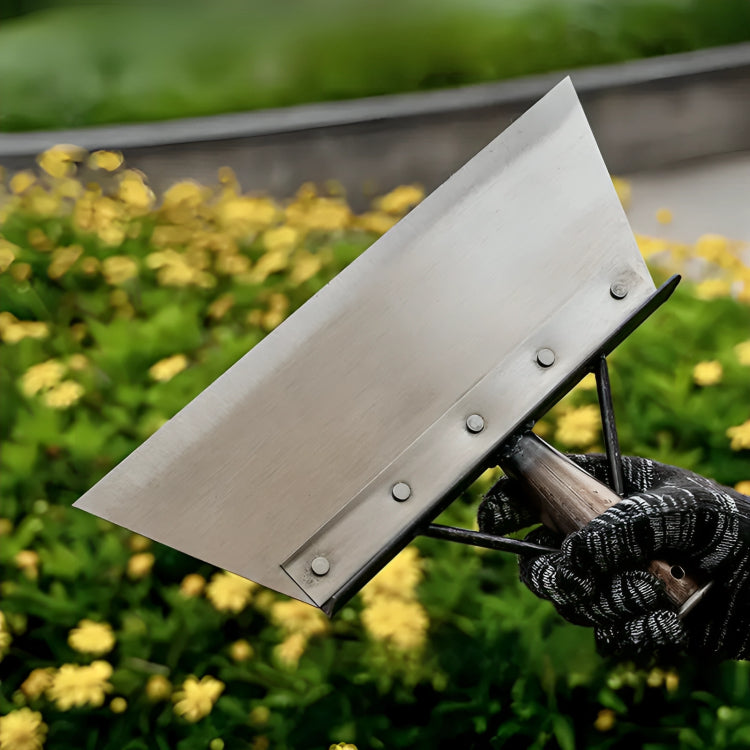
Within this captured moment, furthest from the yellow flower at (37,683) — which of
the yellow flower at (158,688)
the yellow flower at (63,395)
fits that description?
the yellow flower at (63,395)

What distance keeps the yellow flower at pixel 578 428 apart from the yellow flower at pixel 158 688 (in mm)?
751

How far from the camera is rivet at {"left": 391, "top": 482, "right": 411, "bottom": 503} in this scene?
0.82 meters

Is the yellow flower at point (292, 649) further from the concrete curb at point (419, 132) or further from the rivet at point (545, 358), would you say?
the concrete curb at point (419, 132)

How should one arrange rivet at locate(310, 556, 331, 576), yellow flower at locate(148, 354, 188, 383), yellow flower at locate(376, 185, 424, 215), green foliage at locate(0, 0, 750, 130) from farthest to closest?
green foliage at locate(0, 0, 750, 130)
yellow flower at locate(376, 185, 424, 215)
yellow flower at locate(148, 354, 188, 383)
rivet at locate(310, 556, 331, 576)

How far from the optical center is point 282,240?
2.21 meters

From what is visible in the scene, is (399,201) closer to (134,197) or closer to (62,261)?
(134,197)

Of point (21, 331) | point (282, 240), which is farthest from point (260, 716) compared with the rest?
point (282, 240)

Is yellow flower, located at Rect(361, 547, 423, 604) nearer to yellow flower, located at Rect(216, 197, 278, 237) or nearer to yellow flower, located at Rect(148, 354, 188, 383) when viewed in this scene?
yellow flower, located at Rect(148, 354, 188, 383)

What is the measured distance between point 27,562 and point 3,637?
13 centimetres

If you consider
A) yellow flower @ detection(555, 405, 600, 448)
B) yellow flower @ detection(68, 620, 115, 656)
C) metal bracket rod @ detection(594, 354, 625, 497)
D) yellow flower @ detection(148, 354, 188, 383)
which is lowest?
yellow flower @ detection(68, 620, 115, 656)

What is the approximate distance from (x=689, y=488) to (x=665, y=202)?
8.62 feet

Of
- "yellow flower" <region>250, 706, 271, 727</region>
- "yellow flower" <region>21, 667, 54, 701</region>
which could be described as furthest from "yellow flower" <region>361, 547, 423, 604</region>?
"yellow flower" <region>21, 667, 54, 701</region>

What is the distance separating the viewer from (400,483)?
2.69 feet

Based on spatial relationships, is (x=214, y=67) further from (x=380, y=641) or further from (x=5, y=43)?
(x=380, y=641)
